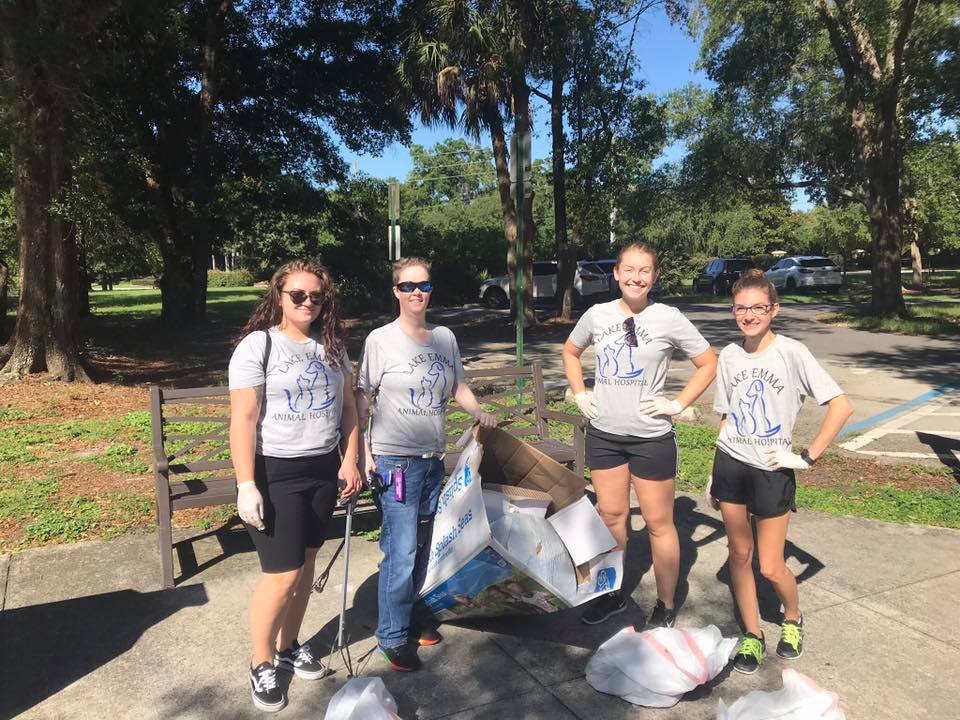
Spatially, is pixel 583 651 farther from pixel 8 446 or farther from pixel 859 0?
pixel 859 0

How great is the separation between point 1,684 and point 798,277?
111 feet

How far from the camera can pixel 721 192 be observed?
94.5 ft

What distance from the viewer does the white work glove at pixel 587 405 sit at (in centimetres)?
336

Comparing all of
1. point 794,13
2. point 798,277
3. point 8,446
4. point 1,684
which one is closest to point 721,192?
point 798,277

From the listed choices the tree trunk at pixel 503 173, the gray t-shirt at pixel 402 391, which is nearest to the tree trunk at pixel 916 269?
the tree trunk at pixel 503 173

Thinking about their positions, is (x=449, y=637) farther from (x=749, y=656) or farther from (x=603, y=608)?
(x=749, y=656)

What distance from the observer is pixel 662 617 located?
3.48 metres

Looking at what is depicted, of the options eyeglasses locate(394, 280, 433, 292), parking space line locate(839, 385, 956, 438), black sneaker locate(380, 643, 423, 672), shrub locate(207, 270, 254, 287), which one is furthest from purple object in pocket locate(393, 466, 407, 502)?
shrub locate(207, 270, 254, 287)

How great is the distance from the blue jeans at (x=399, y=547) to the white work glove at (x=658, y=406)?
0.96 meters

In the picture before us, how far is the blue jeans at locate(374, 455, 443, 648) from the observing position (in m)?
3.09

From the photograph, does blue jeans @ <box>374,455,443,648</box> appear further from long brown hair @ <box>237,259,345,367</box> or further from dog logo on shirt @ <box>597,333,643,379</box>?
dog logo on shirt @ <box>597,333,643,379</box>

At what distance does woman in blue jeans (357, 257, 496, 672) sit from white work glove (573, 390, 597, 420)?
0.47 meters

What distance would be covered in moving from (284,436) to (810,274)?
109ft

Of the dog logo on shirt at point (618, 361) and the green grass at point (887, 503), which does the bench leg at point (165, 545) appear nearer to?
the dog logo on shirt at point (618, 361)
